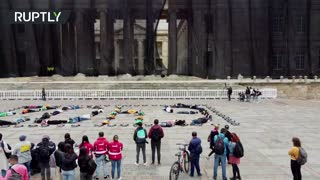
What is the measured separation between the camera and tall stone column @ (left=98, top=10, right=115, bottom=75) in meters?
43.0

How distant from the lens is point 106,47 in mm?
43312

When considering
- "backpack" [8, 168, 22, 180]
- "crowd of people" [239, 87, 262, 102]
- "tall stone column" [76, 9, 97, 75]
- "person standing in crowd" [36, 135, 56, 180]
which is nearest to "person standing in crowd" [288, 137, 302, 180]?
"person standing in crowd" [36, 135, 56, 180]

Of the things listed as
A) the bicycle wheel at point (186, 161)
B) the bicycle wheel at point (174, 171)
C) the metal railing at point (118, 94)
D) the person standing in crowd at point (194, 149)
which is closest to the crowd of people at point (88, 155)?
the person standing in crowd at point (194, 149)

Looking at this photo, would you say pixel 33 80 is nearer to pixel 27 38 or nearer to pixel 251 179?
pixel 27 38

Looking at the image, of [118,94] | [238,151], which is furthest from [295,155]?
[118,94]

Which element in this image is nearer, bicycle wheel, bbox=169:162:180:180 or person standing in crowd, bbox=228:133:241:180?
bicycle wheel, bbox=169:162:180:180

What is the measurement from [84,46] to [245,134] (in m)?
30.2

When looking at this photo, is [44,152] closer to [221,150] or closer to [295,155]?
[221,150]

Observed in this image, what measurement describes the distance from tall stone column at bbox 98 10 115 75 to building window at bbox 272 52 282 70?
18.8m

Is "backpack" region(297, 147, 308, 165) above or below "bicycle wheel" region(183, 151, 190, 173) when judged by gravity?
above

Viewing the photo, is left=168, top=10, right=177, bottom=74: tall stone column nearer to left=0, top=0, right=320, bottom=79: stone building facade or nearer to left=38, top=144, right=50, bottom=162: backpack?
left=0, top=0, right=320, bottom=79: stone building facade

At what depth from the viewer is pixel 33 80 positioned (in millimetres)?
40531

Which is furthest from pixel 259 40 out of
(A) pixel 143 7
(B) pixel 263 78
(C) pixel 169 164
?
(C) pixel 169 164

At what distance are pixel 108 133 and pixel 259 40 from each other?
3003cm
